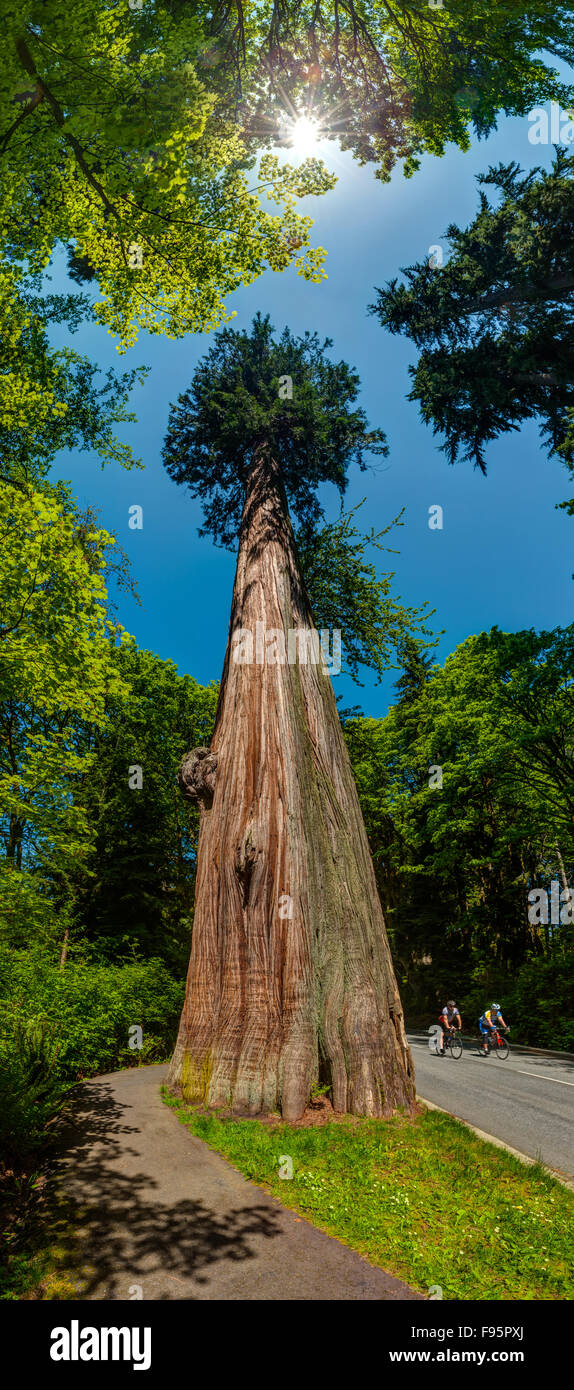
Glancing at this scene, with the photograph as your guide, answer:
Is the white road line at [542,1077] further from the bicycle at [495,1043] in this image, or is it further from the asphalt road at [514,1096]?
the bicycle at [495,1043]

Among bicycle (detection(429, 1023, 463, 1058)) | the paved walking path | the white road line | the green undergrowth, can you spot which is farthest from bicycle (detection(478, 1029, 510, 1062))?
the paved walking path

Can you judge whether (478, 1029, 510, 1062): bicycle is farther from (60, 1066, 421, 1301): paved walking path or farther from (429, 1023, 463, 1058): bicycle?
(60, 1066, 421, 1301): paved walking path

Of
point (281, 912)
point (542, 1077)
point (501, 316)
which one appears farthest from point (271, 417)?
point (542, 1077)

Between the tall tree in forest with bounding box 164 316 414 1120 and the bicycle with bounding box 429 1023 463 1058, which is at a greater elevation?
the tall tree in forest with bounding box 164 316 414 1120

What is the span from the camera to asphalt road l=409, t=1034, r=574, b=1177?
7.55m

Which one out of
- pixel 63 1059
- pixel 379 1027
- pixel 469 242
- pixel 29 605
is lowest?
pixel 63 1059

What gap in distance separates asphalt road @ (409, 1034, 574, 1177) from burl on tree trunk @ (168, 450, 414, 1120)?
157 centimetres

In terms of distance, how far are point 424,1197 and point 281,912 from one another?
12.2ft

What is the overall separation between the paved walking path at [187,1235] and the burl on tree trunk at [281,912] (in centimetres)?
146

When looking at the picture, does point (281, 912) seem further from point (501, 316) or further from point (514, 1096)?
point (501, 316)

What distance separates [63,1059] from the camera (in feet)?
30.8

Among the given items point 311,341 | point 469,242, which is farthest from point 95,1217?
point 469,242

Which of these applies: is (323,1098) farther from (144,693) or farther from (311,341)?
(144,693)

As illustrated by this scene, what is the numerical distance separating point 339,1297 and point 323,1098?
13.5 feet
